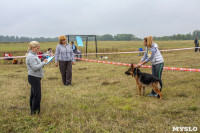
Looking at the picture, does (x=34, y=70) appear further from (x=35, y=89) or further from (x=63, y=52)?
(x=63, y=52)

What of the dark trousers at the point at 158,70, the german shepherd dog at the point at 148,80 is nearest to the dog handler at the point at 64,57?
the german shepherd dog at the point at 148,80

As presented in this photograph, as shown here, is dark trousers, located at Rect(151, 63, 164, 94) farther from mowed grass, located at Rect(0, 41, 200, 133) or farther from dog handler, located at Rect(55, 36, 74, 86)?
dog handler, located at Rect(55, 36, 74, 86)

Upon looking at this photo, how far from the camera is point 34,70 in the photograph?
417cm

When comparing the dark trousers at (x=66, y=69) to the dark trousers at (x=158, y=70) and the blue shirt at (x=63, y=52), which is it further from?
the dark trousers at (x=158, y=70)

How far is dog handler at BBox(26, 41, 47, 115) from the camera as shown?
410 centimetres

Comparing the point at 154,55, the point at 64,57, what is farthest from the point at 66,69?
the point at 154,55

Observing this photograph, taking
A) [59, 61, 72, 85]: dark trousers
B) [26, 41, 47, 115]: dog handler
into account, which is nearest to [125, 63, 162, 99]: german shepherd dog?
[59, 61, 72, 85]: dark trousers

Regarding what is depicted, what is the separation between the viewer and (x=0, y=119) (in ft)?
14.0

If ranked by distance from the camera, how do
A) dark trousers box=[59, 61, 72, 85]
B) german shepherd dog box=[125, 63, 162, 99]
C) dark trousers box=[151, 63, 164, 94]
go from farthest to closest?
1. dark trousers box=[59, 61, 72, 85]
2. dark trousers box=[151, 63, 164, 94]
3. german shepherd dog box=[125, 63, 162, 99]

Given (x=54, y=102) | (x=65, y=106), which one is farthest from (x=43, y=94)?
(x=65, y=106)

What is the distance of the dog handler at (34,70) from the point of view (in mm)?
4102

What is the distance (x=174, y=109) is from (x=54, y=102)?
3443 mm

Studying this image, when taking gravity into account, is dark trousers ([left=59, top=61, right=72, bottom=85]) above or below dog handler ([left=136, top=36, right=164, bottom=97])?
below

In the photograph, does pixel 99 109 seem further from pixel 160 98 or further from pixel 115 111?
pixel 160 98
